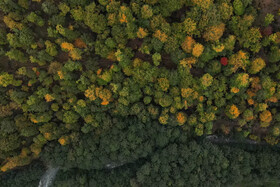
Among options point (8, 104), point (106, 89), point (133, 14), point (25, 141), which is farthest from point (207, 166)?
point (8, 104)

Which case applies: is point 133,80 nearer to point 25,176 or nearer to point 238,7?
point 238,7

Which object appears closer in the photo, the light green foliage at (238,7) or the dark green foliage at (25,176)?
the light green foliage at (238,7)

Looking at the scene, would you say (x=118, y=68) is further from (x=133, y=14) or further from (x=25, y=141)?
(x=25, y=141)

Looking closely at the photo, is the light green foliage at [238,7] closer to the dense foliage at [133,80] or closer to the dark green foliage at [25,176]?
the dense foliage at [133,80]

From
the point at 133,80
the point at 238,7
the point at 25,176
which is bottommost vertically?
the point at 25,176

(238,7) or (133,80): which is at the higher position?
(238,7)

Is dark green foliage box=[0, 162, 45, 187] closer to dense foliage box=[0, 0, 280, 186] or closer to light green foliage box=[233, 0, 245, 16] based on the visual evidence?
dense foliage box=[0, 0, 280, 186]

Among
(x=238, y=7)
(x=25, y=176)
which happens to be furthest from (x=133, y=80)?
(x=25, y=176)

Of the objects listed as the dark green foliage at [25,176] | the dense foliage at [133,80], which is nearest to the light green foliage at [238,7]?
the dense foliage at [133,80]

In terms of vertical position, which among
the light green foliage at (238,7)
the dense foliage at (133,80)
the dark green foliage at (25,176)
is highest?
the light green foliage at (238,7)
